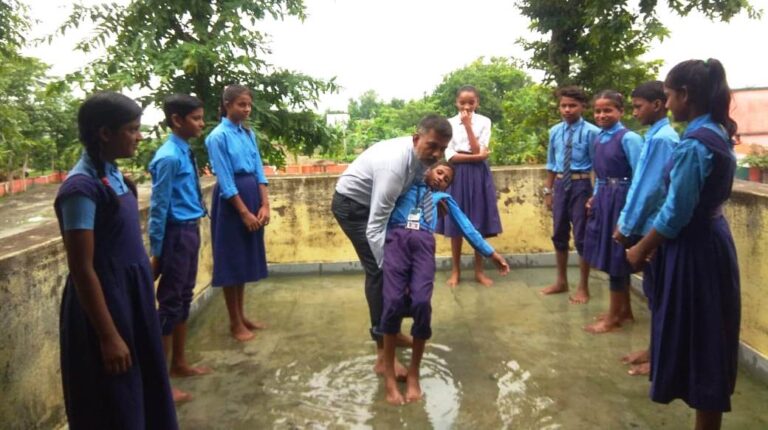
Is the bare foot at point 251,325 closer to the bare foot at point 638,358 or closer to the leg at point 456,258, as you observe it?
the leg at point 456,258

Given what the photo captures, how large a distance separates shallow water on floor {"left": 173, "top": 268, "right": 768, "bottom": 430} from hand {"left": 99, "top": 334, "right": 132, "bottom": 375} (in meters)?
1.11

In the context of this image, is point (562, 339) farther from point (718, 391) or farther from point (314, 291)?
point (314, 291)

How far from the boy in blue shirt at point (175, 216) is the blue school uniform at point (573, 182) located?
2.73m

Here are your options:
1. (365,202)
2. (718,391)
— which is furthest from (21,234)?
(718,391)

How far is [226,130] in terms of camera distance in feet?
12.8

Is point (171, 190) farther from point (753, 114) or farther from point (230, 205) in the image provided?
point (753, 114)

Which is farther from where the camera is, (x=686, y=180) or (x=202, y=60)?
(x=202, y=60)

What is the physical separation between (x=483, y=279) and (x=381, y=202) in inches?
103

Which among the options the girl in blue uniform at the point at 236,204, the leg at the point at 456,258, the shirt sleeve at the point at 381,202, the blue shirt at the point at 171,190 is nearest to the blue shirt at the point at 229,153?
the girl in blue uniform at the point at 236,204

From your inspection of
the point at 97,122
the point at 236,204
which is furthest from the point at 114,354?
the point at 236,204

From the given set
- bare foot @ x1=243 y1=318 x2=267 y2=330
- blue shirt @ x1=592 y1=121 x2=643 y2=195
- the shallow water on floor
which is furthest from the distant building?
bare foot @ x1=243 y1=318 x2=267 y2=330

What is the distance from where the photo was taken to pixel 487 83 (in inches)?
1228

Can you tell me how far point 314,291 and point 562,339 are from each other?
2.23 metres

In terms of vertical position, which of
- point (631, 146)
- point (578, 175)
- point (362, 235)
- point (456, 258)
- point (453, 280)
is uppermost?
point (631, 146)
